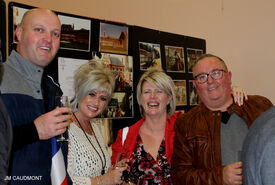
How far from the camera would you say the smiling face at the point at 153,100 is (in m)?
2.58

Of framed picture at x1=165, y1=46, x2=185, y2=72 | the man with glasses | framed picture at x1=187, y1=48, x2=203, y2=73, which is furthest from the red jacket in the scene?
framed picture at x1=187, y1=48, x2=203, y2=73

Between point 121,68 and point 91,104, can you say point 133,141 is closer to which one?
point 91,104

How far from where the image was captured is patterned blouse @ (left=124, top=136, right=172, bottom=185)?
226cm

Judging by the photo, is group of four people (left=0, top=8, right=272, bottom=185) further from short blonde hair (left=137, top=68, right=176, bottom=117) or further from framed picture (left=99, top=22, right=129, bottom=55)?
framed picture (left=99, top=22, right=129, bottom=55)

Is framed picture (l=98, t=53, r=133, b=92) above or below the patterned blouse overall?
above

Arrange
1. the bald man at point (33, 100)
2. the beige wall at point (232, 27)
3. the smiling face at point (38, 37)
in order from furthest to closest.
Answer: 1. the beige wall at point (232, 27)
2. the smiling face at point (38, 37)
3. the bald man at point (33, 100)

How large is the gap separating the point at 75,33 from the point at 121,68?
2.04 ft

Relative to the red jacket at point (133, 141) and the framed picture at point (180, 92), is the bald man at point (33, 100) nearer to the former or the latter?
the red jacket at point (133, 141)

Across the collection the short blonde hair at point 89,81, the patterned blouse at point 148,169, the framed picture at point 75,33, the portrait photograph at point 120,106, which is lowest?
the patterned blouse at point 148,169

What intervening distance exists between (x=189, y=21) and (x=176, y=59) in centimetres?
204

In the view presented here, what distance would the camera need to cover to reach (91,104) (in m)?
2.29

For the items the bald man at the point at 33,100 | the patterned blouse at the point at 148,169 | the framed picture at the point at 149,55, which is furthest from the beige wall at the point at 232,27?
the bald man at the point at 33,100

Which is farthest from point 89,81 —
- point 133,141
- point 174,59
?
point 174,59

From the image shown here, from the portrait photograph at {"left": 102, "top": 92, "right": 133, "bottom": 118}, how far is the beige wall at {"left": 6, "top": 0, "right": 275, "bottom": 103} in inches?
79.2
